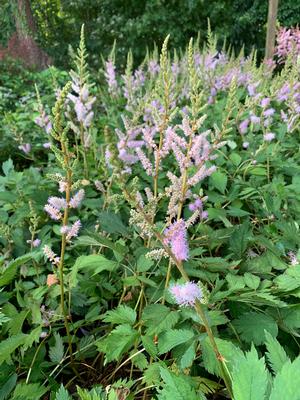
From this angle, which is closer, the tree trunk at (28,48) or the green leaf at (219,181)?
Answer: the green leaf at (219,181)

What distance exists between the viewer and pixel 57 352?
1340 mm

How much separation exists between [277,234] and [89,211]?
97 cm

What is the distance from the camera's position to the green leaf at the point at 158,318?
1127 millimetres

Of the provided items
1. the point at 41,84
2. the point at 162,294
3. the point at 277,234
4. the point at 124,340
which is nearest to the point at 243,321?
the point at 162,294

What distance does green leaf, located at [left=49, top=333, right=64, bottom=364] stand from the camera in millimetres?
1333

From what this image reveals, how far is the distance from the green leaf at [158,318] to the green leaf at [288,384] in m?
0.51

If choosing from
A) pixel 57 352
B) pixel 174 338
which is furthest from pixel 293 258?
pixel 57 352

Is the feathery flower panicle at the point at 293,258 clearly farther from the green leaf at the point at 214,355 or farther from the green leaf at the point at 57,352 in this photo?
the green leaf at the point at 57,352

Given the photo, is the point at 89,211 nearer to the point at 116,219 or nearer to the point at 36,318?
the point at 116,219

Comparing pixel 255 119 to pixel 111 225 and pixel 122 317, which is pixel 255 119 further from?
pixel 122 317

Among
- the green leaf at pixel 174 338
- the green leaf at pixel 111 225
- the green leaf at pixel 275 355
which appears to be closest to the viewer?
the green leaf at pixel 275 355

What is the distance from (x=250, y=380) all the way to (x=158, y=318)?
533 mm

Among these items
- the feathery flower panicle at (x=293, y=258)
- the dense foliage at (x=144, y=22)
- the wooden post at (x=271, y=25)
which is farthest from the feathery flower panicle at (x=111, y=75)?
the dense foliage at (x=144, y=22)

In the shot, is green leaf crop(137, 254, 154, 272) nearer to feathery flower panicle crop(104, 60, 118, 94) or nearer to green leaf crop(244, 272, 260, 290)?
green leaf crop(244, 272, 260, 290)
